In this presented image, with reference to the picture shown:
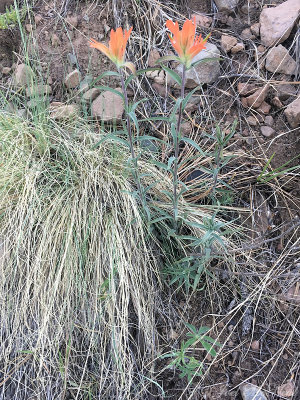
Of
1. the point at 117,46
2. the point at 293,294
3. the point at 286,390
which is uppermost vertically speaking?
the point at 117,46

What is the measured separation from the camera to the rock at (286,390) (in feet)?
5.77

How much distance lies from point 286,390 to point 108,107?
1.65 metres

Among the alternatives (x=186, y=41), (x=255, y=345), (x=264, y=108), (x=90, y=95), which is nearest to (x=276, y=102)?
(x=264, y=108)

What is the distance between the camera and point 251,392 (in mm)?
1761

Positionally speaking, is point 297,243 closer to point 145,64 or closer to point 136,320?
point 136,320

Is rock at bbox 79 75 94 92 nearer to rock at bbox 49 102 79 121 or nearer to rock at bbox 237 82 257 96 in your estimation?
rock at bbox 49 102 79 121

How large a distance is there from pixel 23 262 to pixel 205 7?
1891mm

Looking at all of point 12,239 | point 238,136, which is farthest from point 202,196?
point 12,239

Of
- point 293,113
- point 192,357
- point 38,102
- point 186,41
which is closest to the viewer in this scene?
point 186,41

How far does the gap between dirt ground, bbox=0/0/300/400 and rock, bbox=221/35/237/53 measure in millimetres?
46

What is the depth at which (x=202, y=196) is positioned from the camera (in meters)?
2.11

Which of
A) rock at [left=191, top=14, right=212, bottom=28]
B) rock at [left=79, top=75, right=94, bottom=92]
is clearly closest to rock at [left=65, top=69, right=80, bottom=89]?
rock at [left=79, top=75, right=94, bottom=92]

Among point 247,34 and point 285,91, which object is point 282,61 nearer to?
point 285,91

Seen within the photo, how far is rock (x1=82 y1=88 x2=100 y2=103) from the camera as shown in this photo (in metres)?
2.35
